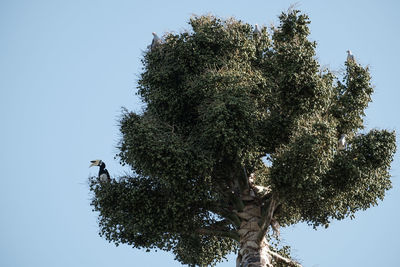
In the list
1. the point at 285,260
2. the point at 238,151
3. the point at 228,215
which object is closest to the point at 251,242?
the point at 228,215

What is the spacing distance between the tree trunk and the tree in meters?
0.03

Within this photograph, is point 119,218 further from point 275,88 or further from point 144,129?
point 275,88

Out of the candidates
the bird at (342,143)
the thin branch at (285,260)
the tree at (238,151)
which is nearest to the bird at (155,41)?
the tree at (238,151)

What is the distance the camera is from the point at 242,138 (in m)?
18.9

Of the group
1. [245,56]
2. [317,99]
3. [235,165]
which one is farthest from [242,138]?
[245,56]

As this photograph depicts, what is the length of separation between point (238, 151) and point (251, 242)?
9.40ft

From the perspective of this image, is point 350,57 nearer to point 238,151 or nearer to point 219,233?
point 238,151

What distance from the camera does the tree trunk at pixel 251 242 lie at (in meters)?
18.9

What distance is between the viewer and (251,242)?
19203 mm

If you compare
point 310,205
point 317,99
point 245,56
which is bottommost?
point 310,205

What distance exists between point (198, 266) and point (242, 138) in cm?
→ 525

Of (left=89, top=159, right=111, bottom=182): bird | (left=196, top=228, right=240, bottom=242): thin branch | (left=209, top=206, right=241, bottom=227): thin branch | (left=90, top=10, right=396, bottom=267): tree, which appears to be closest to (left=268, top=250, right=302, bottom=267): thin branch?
(left=90, top=10, right=396, bottom=267): tree

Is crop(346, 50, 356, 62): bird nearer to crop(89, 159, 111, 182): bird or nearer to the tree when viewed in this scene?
the tree

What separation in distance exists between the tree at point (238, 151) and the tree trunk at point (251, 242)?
34mm
